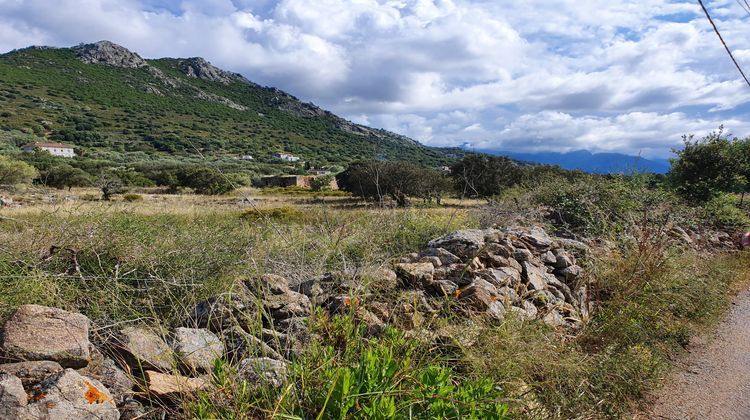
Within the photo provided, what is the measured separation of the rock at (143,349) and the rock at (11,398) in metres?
0.58

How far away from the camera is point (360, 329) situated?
2705 millimetres

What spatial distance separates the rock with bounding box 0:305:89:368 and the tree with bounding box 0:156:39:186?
100ft

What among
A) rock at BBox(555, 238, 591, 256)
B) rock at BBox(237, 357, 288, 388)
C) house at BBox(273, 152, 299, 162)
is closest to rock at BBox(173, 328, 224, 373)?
rock at BBox(237, 357, 288, 388)

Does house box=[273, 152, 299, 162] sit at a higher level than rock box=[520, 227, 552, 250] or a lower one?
higher

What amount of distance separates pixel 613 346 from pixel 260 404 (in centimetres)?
340

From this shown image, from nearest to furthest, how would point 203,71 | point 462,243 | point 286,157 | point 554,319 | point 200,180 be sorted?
point 554,319 → point 462,243 → point 200,180 → point 286,157 → point 203,71

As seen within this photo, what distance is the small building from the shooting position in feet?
173

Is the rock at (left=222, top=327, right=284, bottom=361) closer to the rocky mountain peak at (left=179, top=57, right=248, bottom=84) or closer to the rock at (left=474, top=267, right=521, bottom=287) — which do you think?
the rock at (left=474, top=267, right=521, bottom=287)

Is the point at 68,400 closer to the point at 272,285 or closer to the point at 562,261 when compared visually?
the point at 272,285

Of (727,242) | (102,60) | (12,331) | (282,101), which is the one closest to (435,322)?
(12,331)

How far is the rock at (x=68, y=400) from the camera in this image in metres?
1.86

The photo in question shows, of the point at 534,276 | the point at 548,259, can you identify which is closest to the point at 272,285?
the point at 534,276

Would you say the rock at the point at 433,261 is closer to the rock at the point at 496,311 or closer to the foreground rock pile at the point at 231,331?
the foreground rock pile at the point at 231,331

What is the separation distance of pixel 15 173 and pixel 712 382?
35.9 m
